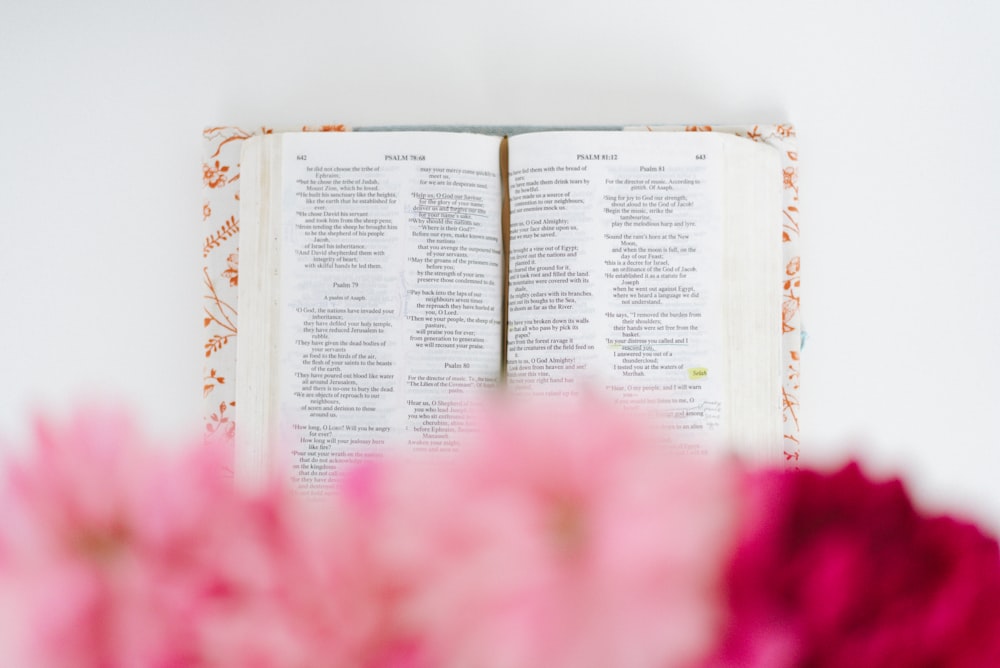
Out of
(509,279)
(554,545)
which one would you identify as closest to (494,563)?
(554,545)

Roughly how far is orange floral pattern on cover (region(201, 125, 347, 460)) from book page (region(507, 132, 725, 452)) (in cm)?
18

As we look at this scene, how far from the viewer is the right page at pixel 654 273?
51 centimetres

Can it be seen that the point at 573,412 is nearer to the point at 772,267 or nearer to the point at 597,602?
the point at 597,602

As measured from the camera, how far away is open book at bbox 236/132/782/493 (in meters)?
→ 0.51

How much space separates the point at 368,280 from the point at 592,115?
8.6 inches
